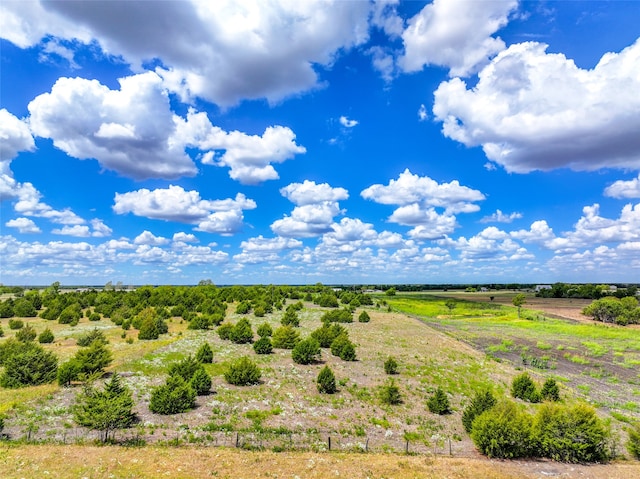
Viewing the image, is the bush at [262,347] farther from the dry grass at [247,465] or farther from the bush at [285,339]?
the dry grass at [247,465]

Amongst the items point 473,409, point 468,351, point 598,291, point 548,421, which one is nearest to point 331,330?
point 468,351

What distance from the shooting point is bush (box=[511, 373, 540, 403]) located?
36.6 metres

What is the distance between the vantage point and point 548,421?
2494cm

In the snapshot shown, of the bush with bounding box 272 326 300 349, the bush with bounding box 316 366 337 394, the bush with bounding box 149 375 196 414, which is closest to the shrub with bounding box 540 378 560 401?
the bush with bounding box 316 366 337 394

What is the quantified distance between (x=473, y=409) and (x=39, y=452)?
29.1 m

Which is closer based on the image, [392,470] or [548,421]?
[392,470]

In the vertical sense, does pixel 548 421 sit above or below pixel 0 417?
below

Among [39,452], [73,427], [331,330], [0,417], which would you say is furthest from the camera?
[331,330]

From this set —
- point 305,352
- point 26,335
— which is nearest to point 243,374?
point 305,352

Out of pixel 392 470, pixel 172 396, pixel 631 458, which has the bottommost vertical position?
pixel 631 458

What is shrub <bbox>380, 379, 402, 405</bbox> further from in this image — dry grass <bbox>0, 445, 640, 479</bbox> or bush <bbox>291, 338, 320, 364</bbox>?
bush <bbox>291, 338, 320, 364</bbox>

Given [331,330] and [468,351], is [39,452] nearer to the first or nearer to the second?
[331,330]

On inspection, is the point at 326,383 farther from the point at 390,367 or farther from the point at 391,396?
the point at 390,367

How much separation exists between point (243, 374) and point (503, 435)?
22.4 m
